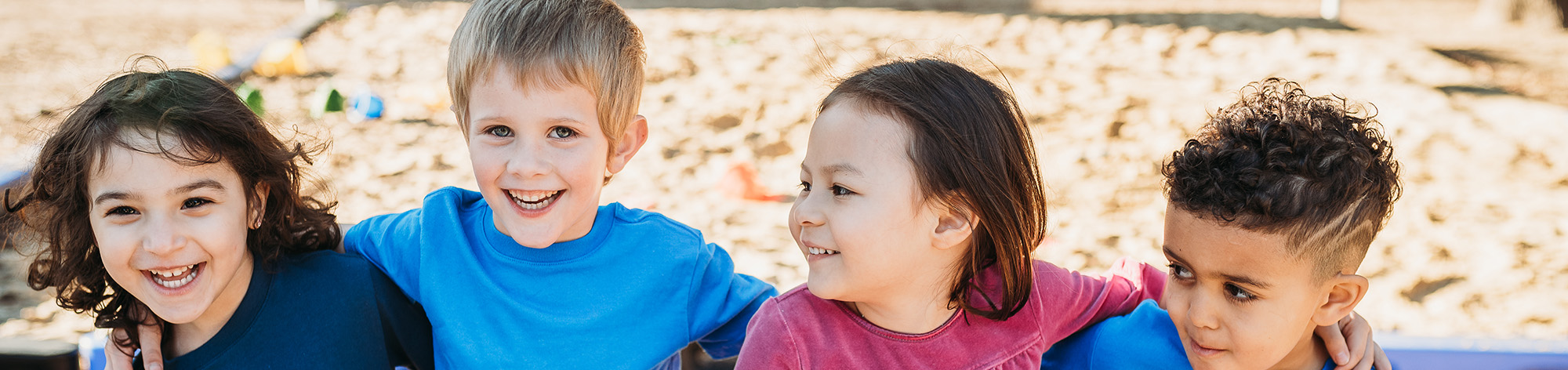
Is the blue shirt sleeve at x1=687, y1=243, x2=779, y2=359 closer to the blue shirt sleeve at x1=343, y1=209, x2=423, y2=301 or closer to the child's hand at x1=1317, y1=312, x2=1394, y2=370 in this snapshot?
the blue shirt sleeve at x1=343, y1=209, x2=423, y2=301

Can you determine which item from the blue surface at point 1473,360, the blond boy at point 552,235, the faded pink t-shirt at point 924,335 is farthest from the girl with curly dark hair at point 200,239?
the blue surface at point 1473,360

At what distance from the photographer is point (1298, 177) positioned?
1.49 m

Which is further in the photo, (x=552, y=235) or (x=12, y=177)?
(x=12, y=177)

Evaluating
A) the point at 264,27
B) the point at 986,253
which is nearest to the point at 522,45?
the point at 986,253

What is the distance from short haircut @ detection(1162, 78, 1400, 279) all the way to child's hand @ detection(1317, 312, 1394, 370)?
5.4 inches

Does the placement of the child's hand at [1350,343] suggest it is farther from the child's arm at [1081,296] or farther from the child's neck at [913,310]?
the child's neck at [913,310]

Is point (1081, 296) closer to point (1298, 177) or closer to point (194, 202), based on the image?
point (1298, 177)

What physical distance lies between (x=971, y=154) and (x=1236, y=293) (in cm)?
45

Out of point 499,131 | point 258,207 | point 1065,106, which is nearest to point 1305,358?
point 499,131

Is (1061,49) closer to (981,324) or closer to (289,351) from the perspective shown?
(981,324)

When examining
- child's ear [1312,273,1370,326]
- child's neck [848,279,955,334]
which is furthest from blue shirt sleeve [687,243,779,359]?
child's ear [1312,273,1370,326]

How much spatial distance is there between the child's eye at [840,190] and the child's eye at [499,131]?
52cm

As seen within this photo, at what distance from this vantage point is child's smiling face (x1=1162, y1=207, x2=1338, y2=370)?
1.51 metres

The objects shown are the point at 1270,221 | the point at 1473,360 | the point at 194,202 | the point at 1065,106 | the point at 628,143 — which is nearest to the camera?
the point at 1270,221
